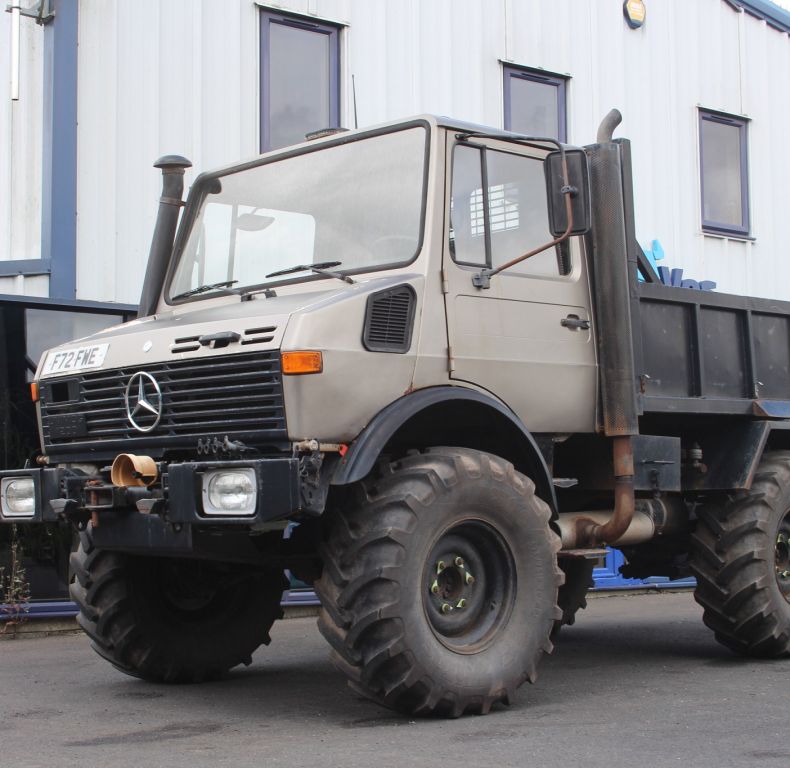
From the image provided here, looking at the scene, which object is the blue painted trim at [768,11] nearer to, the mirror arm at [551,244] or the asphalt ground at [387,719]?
the asphalt ground at [387,719]

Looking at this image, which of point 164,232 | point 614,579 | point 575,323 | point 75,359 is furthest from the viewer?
point 614,579

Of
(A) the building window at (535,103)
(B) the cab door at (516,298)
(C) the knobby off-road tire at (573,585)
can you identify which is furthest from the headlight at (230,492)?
(A) the building window at (535,103)

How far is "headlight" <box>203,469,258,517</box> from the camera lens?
559 cm

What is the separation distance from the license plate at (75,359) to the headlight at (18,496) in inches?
24.4

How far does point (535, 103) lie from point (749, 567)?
7282 mm

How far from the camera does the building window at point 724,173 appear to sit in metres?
15.3

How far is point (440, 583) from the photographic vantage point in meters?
6.16

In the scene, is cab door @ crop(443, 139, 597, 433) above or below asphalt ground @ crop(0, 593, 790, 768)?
above

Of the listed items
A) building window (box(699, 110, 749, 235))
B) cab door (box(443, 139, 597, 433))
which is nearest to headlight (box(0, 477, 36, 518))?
cab door (box(443, 139, 597, 433))

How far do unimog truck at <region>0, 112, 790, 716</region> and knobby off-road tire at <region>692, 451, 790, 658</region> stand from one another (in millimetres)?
18

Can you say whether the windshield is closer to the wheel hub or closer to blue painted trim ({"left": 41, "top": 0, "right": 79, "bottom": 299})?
the wheel hub

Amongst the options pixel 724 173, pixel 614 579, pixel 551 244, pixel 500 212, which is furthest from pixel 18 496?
pixel 724 173

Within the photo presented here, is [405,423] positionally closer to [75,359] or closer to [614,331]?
[614,331]

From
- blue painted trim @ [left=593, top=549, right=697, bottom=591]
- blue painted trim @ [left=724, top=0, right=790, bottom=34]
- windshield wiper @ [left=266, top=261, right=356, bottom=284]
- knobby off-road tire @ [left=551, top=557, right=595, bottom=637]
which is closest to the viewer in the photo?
windshield wiper @ [left=266, top=261, right=356, bottom=284]
